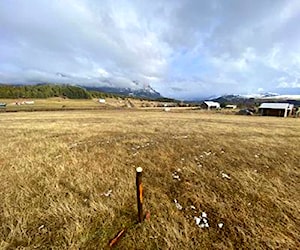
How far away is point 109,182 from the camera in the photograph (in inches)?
343

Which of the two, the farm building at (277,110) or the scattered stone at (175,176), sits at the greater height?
the scattered stone at (175,176)

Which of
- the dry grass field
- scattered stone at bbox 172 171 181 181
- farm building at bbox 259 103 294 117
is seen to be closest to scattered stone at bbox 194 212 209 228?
the dry grass field

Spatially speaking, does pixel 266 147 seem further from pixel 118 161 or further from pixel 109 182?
pixel 109 182

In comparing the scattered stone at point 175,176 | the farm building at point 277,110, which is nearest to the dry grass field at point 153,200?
the scattered stone at point 175,176

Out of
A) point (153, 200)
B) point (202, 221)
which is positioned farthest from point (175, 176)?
point (202, 221)

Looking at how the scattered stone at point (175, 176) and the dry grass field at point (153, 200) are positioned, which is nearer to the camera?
the dry grass field at point (153, 200)

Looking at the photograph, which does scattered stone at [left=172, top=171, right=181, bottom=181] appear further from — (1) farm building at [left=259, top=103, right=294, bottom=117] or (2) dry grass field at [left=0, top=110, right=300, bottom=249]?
(1) farm building at [left=259, top=103, right=294, bottom=117]

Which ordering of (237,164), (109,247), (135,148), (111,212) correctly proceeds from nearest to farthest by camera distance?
(109,247), (111,212), (237,164), (135,148)

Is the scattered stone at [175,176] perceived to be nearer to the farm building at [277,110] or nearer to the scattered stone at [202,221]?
the scattered stone at [202,221]

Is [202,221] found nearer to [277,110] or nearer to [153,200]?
[153,200]

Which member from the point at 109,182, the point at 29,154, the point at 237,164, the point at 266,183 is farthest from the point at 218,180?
the point at 29,154

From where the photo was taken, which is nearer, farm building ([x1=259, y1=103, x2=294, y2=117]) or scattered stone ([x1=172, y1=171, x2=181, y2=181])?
scattered stone ([x1=172, y1=171, x2=181, y2=181])

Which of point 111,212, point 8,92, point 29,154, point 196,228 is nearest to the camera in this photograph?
point 196,228

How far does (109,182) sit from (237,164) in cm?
633
